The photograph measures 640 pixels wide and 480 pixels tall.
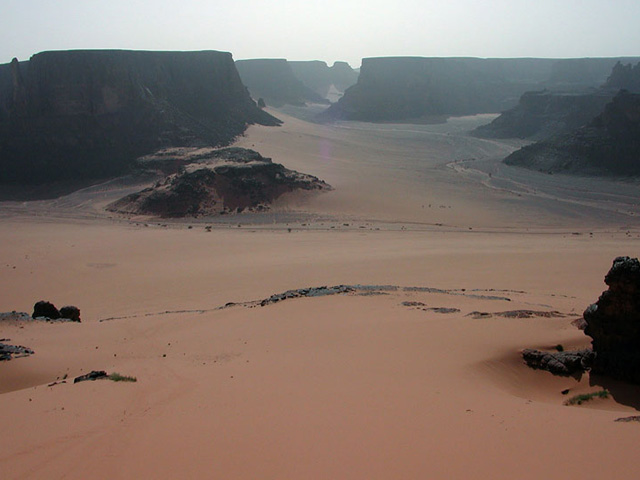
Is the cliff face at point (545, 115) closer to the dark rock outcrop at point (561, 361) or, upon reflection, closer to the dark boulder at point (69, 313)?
the dark boulder at point (69, 313)

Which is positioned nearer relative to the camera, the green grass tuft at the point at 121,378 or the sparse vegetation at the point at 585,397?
the sparse vegetation at the point at 585,397

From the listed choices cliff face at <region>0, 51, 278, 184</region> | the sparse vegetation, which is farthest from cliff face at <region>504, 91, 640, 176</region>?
the sparse vegetation

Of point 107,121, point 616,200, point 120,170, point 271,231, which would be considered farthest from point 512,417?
point 107,121

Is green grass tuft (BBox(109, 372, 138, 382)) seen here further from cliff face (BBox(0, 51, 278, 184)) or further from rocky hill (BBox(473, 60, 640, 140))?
rocky hill (BBox(473, 60, 640, 140))

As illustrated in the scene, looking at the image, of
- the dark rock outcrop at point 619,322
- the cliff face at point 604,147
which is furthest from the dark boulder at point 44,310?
the cliff face at point 604,147

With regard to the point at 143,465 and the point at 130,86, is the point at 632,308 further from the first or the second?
the point at 130,86
